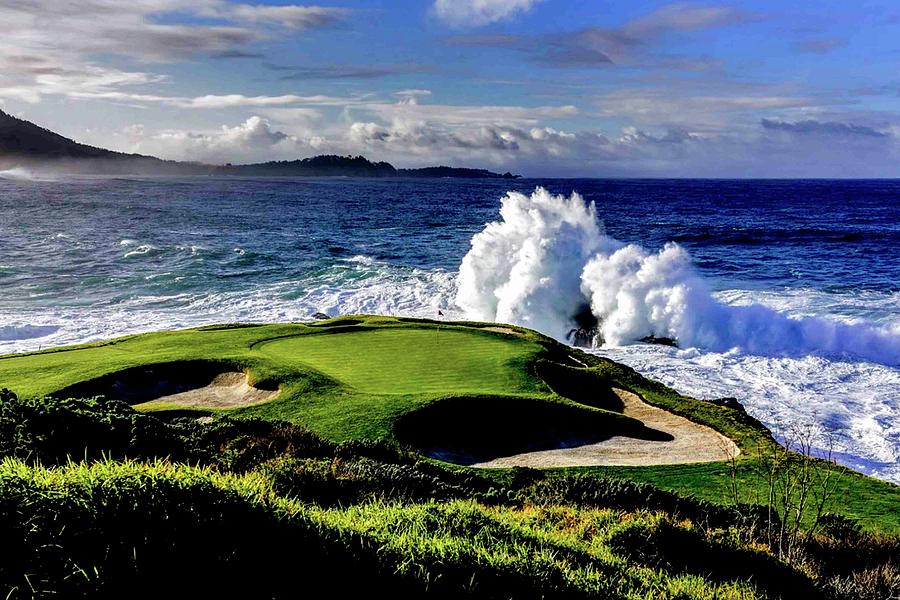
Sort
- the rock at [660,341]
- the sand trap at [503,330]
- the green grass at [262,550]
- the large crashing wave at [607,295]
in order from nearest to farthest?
the green grass at [262,550] < the sand trap at [503,330] < the large crashing wave at [607,295] < the rock at [660,341]

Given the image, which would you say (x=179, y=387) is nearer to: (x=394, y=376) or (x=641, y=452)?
(x=394, y=376)

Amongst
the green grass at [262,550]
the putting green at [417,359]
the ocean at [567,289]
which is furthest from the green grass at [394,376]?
the green grass at [262,550]

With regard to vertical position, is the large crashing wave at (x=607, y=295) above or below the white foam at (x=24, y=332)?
above

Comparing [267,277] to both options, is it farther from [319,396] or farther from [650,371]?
[319,396]


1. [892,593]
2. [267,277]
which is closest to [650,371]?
[892,593]

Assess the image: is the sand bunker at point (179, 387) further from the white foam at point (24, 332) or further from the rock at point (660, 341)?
the rock at point (660, 341)

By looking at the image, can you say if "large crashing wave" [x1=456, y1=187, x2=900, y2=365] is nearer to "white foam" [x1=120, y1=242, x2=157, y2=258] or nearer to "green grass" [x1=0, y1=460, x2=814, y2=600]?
"green grass" [x1=0, y1=460, x2=814, y2=600]
